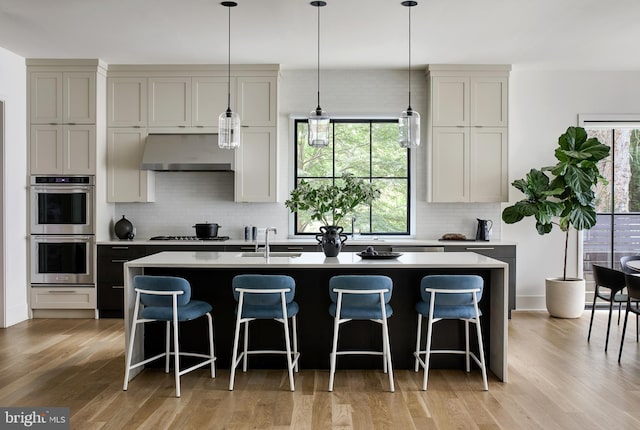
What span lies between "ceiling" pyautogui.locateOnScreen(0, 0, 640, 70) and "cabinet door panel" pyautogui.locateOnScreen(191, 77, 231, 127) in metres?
0.30

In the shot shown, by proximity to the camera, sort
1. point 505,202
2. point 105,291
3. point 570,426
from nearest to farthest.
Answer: point 570,426 → point 105,291 → point 505,202

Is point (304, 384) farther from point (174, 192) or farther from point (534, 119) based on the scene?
point (534, 119)

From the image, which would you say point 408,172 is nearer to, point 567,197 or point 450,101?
point 450,101

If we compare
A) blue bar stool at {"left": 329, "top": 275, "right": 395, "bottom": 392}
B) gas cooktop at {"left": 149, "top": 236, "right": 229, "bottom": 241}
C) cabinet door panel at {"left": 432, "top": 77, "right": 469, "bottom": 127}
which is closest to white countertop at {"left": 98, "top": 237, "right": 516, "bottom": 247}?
gas cooktop at {"left": 149, "top": 236, "right": 229, "bottom": 241}

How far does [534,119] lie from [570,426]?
4884 millimetres

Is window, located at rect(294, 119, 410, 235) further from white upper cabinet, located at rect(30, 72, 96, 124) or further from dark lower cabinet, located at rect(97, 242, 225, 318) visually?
white upper cabinet, located at rect(30, 72, 96, 124)

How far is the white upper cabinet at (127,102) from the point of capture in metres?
7.22

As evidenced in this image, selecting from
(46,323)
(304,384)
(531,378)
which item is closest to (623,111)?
(531,378)

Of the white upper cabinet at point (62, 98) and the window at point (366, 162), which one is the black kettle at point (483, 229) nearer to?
the window at point (366, 162)

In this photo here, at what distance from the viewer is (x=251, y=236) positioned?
24.0ft

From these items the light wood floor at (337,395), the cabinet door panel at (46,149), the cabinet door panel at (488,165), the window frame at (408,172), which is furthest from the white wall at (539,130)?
the cabinet door panel at (46,149)

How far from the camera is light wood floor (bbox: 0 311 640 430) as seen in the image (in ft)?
11.9

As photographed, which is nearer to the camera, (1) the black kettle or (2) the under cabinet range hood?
(2) the under cabinet range hood

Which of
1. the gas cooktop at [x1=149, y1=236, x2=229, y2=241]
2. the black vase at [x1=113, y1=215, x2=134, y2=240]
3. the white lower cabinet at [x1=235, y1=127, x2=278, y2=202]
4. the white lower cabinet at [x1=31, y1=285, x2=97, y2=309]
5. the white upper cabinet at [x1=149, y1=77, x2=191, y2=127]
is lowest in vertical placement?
the white lower cabinet at [x1=31, y1=285, x2=97, y2=309]
